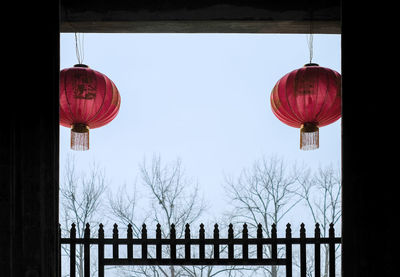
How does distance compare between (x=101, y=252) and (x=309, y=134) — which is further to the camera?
(x=101, y=252)

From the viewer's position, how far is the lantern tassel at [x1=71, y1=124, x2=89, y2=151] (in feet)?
8.35

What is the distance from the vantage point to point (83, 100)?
2480 millimetres

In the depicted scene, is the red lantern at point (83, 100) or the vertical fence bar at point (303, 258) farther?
the vertical fence bar at point (303, 258)

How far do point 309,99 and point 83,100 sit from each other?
1073 mm

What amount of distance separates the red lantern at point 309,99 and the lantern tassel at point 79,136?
0.96 m

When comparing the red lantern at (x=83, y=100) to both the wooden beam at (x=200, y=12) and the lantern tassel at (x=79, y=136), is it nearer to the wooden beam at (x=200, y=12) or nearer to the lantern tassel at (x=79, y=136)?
the lantern tassel at (x=79, y=136)
